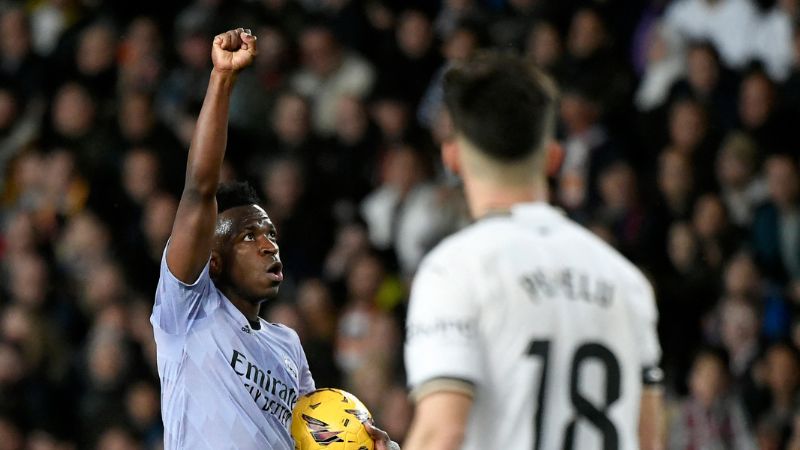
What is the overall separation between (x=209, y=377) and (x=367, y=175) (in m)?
6.26

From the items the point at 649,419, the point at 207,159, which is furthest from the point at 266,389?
the point at 649,419

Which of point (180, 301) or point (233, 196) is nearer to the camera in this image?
point (180, 301)

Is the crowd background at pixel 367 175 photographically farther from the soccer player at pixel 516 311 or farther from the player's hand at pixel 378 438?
the soccer player at pixel 516 311

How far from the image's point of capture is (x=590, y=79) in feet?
34.3

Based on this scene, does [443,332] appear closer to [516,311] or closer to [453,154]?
[516,311]

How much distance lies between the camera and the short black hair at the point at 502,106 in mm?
3225

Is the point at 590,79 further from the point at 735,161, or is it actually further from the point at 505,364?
the point at 505,364

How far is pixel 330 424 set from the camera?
5.01 m

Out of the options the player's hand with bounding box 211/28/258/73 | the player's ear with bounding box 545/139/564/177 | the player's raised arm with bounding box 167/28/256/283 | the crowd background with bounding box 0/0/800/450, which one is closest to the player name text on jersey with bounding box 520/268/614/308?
the player's ear with bounding box 545/139/564/177

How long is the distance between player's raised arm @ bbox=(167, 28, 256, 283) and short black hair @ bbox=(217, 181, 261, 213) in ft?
1.91

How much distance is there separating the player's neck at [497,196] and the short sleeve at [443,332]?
18 cm

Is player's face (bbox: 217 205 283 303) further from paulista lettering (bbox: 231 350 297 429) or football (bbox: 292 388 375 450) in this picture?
football (bbox: 292 388 375 450)

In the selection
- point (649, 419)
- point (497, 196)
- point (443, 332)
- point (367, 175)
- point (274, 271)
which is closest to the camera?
point (443, 332)

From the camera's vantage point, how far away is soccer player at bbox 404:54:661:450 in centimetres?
318
